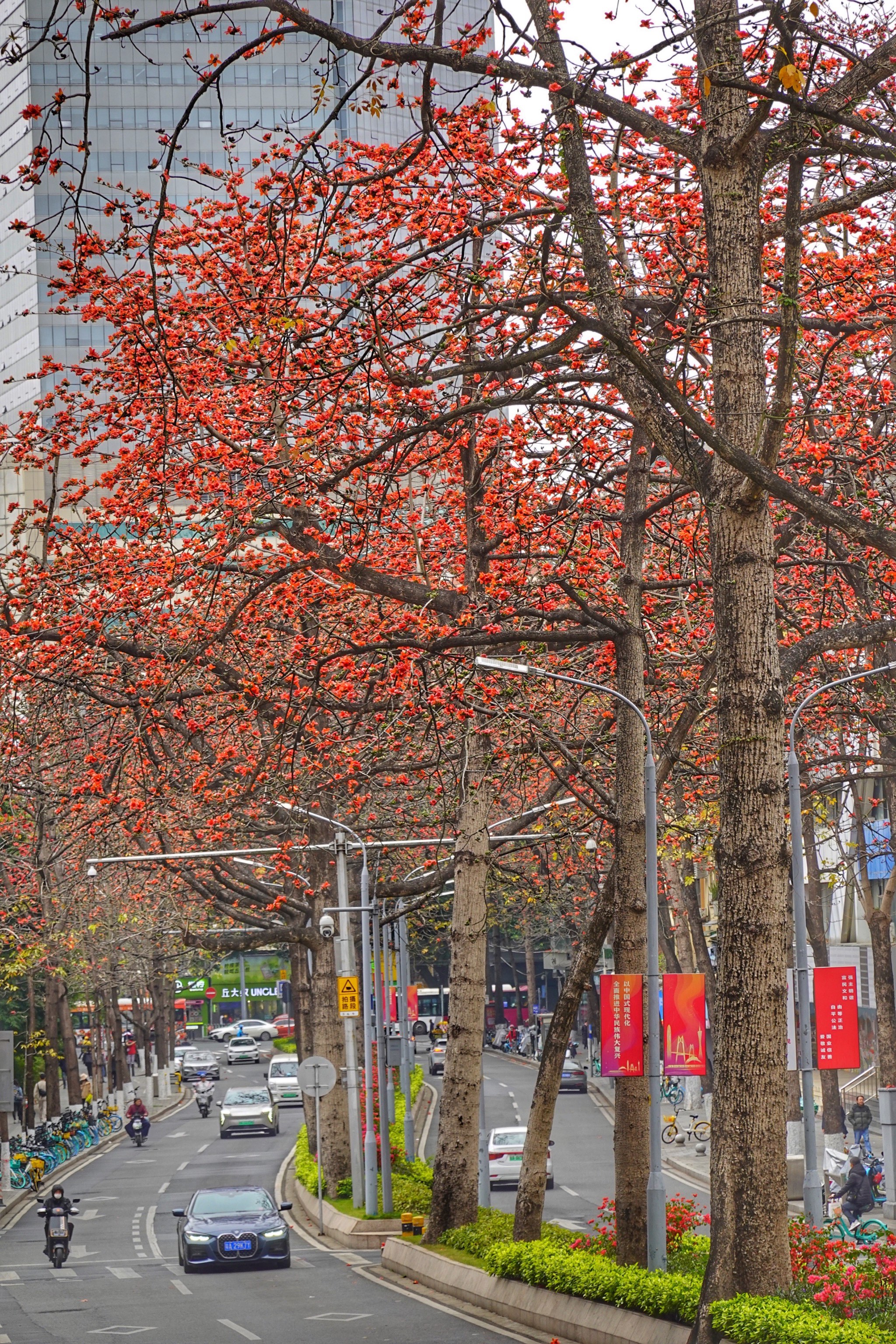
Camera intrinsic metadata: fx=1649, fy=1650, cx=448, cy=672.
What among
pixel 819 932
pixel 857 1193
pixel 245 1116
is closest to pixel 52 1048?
pixel 245 1116

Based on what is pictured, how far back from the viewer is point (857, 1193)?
83.3 ft

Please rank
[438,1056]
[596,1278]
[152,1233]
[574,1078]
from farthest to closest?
1. [438,1056]
2. [574,1078]
3. [152,1233]
4. [596,1278]

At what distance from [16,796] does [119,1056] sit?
37301 mm

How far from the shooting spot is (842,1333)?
10.4 meters

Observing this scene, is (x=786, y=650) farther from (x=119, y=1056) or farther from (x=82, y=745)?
(x=119, y=1056)

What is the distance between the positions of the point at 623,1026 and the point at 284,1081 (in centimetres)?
5250

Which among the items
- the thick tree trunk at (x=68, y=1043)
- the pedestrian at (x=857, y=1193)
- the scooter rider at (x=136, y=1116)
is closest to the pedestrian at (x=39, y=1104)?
the thick tree trunk at (x=68, y=1043)

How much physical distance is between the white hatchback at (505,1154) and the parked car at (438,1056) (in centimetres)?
3407

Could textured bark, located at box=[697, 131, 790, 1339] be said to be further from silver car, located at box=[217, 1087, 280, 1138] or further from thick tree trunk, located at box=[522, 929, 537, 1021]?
thick tree trunk, located at box=[522, 929, 537, 1021]

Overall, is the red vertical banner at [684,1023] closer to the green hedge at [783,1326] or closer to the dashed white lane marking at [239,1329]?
the green hedge at [783,1326]

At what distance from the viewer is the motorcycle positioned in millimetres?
26828

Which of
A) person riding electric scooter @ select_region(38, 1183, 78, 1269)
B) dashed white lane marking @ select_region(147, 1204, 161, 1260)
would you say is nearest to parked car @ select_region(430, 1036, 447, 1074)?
dashed white lane marking @ select_region(147, 1204, 161, 1260)

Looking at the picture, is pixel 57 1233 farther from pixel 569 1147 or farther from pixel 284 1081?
pixel 284 1081

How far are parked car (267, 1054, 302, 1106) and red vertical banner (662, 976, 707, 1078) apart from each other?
164 ft
